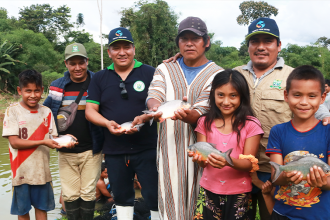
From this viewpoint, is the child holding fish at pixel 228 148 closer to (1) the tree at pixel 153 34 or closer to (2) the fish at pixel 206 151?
(2) the fish at pixel 206 151

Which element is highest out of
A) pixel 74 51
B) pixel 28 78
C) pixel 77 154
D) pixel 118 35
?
pixel 118 35

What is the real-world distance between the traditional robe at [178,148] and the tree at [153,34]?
29789 millimetres

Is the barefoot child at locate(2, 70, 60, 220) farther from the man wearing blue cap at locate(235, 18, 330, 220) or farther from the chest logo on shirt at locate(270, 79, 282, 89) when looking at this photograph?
the chest logo on shirt at locate(270, 79, 282, 89)

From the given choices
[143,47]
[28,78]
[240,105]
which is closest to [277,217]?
[240,105]

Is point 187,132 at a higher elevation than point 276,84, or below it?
below

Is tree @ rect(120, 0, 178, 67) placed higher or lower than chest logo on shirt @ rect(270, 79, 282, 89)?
higher

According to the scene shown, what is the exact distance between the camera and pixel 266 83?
3.16 m

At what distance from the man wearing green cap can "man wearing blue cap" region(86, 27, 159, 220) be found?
0.48 metres

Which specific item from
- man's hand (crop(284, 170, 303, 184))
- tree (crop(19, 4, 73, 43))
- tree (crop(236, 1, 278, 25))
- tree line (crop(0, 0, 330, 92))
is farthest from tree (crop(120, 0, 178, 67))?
man's hand (crop(284, 170, 303, 184))

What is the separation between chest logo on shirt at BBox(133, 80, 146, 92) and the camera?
384cm

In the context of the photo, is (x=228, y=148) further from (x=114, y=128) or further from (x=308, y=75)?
(x=114, y=128)

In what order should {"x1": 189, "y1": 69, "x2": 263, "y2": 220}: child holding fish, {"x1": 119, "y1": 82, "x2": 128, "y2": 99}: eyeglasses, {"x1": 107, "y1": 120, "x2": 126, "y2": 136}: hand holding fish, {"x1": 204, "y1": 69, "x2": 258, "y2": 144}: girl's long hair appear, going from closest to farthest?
{"x1": 189, "y1": 69, "x2": 263, "y2": 220}: child holding fish → {"x1": 204, "y1": 69, "x2": 258, "y2": 144}: girl's long hair → {"x1": 107, "y1": 120, "x2": 126, "y2": 136}: hand holding fish → {"x1": 119, "y1": 82, "x2": 128, "y2": 99}: eyeglasses

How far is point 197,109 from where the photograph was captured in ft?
10.1

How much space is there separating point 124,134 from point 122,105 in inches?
15.1
